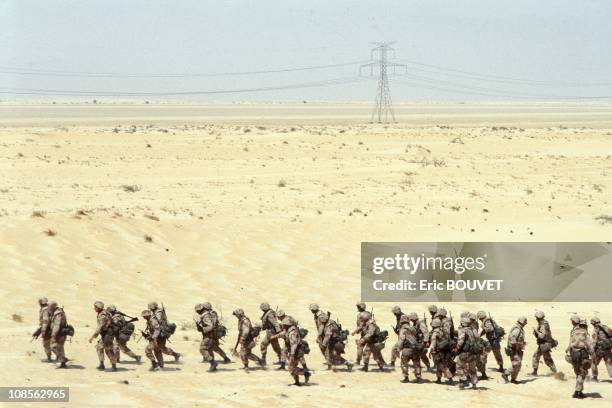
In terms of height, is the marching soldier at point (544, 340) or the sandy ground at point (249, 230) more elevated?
the sandy ground at point (249, 230)

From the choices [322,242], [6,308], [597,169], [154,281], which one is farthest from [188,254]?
[597,169]

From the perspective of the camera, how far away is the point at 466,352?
732 inches

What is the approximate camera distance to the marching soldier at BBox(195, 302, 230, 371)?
1945 cm

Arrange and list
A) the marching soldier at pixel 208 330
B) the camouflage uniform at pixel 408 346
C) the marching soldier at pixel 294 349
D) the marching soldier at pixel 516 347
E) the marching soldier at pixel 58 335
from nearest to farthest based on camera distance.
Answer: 1. the marching soldier at pixel 294 349
2. the marching soldier at pixel 58 335
3. the camouflage uniform at pixel 408 346
4. the marching soldier at pixel 516 347
5. the marching soldier at pixel 208 330

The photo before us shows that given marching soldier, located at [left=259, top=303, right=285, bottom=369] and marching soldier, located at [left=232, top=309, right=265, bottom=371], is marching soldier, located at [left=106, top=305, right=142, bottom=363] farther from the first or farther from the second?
marching soldier, located at [left=259, top=303, right=285, bottom=369]

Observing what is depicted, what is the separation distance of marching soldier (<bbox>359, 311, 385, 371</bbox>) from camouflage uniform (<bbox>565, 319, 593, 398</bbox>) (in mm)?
3841

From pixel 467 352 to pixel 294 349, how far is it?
3.20 metres

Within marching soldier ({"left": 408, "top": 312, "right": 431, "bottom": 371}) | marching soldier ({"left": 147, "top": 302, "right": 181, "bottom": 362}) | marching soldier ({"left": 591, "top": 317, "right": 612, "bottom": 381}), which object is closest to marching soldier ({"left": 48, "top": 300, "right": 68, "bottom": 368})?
marching soldier ({"left": 147, "top": 302, "right": 181, "bottom": 362})

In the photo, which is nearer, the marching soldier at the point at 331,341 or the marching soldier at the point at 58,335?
the marching soldier at the point at 58,335

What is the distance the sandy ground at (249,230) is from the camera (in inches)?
738

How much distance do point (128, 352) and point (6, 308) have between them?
559cm

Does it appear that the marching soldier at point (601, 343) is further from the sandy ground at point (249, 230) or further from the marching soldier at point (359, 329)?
the marching soldier at point (359, 329)

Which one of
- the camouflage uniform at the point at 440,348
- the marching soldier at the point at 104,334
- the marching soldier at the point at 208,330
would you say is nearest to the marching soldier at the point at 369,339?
the camouflage uniform at the point at 440,348

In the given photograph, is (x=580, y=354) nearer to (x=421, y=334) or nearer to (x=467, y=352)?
(x=467, y=352)
